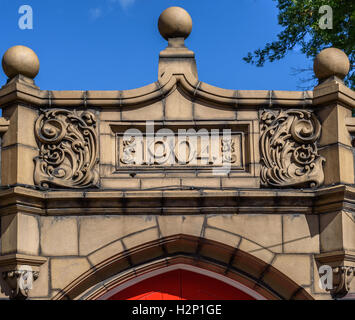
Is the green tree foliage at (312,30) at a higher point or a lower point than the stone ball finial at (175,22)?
higher

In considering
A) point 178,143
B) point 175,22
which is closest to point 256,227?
point 178,143

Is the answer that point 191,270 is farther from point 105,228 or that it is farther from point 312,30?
point 312,30

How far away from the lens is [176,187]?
8359 mm

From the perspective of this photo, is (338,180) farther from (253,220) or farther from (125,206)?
(125,206)

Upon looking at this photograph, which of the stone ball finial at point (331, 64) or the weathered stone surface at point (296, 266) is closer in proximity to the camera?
the weathered stone surface at point (296, 266)

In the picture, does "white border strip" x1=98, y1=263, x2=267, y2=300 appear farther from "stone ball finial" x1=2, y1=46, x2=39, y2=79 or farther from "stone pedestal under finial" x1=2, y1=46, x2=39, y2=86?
"stone ball finial" x1=2, y1=46, x2=39, y2=79

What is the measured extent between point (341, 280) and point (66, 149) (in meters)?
3.57

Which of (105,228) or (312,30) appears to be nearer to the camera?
(105,228)

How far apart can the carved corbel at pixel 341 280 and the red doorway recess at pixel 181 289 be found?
1.04 m

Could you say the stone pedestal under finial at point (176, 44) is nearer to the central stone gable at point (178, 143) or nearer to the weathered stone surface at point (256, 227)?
the central stone gable at point (178, 143)

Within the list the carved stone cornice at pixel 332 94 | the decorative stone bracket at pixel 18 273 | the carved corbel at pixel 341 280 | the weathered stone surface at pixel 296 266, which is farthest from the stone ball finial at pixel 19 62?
the carved corbel at pixel 341 280

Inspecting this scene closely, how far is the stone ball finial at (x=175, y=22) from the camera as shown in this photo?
8.83 metres
